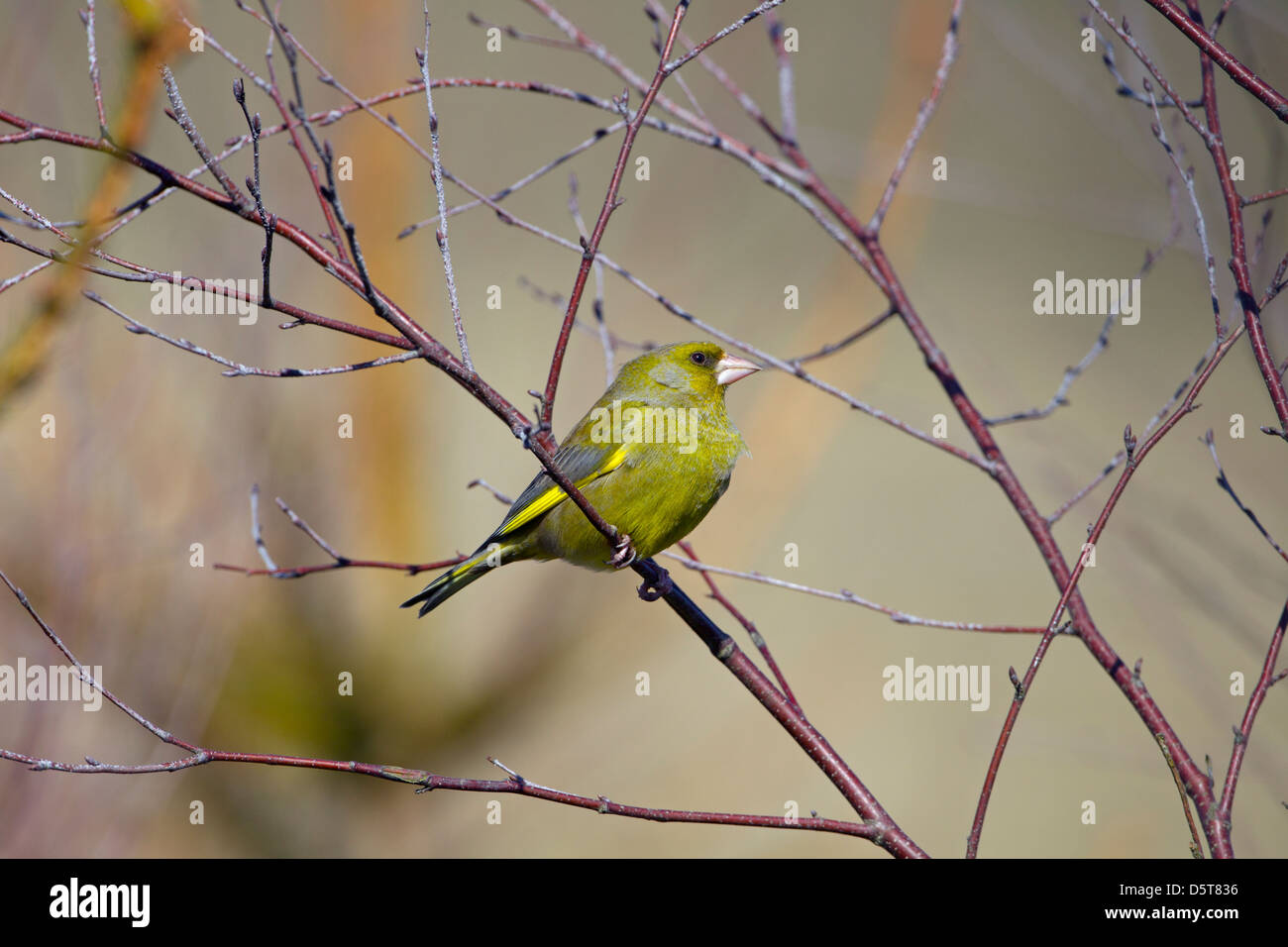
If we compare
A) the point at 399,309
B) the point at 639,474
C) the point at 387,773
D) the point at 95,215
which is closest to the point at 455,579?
the point at 639,474

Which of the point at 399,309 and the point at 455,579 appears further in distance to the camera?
the point at 455,579

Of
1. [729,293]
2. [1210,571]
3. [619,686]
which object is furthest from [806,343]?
[1210,571]

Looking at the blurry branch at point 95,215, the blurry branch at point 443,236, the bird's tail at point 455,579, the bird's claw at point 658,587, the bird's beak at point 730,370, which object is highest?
the bird's beak at point 730,370

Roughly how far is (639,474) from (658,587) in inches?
27.5

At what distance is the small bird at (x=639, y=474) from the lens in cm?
371

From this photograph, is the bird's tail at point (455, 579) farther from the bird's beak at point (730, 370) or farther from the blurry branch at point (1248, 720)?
the blurry branch at point (1248, 720)

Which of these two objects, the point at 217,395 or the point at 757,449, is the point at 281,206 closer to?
the point at 217,395

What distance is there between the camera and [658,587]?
3186mm

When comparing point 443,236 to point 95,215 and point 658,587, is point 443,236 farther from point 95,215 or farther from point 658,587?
point 658,587

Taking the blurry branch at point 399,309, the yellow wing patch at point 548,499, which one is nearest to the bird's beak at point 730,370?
the yellow wing patch at point 548,499

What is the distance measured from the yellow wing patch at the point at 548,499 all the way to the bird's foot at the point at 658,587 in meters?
0.53

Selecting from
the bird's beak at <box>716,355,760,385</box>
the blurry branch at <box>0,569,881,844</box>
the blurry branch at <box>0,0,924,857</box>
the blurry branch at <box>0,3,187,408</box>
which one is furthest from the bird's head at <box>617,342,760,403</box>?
the blurry branch at <box>0,3,187,408</box>

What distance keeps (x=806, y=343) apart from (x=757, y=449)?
0.79 meters

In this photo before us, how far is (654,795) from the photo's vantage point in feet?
24.6
